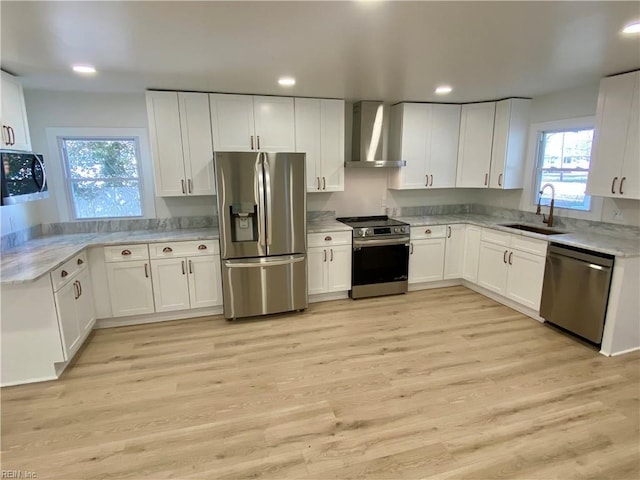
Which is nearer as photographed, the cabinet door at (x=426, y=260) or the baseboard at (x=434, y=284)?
the cabinet door at (x=426, y=260)

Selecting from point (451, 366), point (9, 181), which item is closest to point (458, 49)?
point (451, 366)

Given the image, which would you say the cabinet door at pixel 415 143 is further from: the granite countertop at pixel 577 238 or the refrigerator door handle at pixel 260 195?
the refrigerator door handle at pixel 260 195

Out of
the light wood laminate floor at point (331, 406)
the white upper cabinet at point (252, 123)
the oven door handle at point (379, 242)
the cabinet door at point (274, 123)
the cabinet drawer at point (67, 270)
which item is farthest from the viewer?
the oven door handle at point (379, 242)

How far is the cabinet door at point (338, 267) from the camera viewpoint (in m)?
4.17

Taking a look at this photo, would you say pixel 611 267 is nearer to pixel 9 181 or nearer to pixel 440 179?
pixel 440 179

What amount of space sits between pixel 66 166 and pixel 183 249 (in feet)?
5.24

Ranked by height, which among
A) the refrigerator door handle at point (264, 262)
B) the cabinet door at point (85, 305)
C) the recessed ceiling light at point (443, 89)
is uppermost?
the recessed ceiling light at point (443, 89)

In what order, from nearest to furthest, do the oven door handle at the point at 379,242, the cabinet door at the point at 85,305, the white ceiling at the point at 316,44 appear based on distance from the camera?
the white ceiling at the point at 316,44, the cabinet door at the point at 85,305, the oven door handle at the point at 379,242

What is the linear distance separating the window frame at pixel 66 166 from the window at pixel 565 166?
4.62 m

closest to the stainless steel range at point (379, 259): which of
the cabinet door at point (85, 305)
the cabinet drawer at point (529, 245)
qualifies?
the cabinet drawer at point (529, 245)

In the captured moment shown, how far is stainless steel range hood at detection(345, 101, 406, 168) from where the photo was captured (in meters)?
4.30

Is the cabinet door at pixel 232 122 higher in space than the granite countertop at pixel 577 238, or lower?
higher

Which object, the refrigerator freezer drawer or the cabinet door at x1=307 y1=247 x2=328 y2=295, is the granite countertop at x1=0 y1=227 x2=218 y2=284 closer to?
the refrigerator freezer drawer

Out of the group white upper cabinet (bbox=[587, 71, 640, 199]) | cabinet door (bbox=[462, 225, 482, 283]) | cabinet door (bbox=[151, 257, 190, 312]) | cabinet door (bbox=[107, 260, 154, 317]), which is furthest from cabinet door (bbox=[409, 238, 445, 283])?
cabinet door (bbox=[107, 260, 154, 317])
